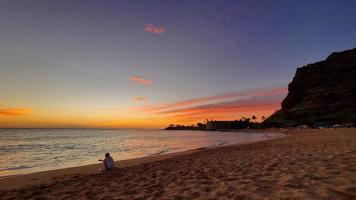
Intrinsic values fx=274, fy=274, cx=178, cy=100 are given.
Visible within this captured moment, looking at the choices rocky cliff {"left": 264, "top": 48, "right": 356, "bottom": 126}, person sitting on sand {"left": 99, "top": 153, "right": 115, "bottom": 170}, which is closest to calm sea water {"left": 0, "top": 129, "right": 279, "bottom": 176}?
person sitting on sand {"left": 99, "top": 153, "right": 115, "bottom": 170}

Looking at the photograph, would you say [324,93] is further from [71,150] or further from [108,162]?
Result: [108,162]

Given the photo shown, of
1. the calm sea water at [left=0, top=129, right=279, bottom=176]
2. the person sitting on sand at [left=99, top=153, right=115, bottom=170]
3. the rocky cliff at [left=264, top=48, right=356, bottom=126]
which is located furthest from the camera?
the rocky cliff at [left=264, top=48, right=356, bottom=126]

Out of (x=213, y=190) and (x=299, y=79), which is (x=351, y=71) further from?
(x=213, y=190)

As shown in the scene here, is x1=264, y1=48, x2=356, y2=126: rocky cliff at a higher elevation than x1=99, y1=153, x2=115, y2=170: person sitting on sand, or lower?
higher

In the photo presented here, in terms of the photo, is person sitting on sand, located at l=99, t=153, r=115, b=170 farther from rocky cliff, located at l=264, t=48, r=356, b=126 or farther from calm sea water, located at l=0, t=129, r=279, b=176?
rocky cliff, located at l=264, t=48, r=356, b=126

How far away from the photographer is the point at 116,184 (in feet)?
29.8

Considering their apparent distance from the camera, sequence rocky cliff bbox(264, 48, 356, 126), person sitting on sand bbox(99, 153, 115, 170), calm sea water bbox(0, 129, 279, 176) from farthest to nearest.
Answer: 1. rocky cliff bbox(264, 48, 356, 126)
2. calm sea water bbox(0, 129, 279, 176)
3. person sitting on sand bbox(99, 153, 115, 170)

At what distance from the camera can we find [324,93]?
5915 inches

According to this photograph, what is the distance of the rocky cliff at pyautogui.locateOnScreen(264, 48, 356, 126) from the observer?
134m

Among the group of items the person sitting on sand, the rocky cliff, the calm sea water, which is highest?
the rocky cliff

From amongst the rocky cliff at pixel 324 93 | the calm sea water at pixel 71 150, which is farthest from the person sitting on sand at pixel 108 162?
the rocky cliff at pixel 324 93

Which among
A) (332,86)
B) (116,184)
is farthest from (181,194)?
(332,86)

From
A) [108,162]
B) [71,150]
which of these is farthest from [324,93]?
[108,162]

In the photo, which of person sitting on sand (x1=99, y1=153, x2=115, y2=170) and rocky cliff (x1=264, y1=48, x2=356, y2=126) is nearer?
person sitting on sand (x1=99, y1=153, x2=115, y2=170)
